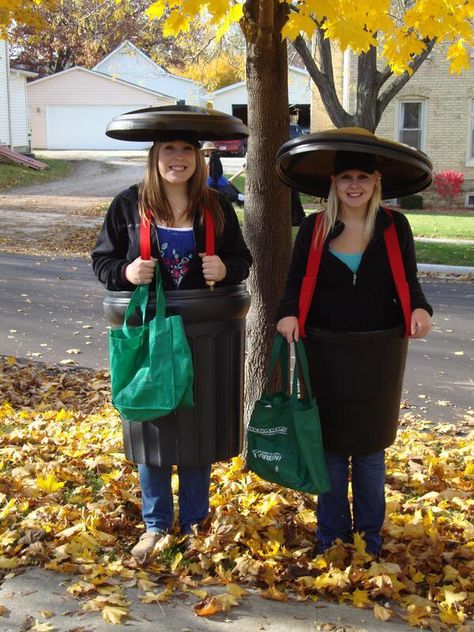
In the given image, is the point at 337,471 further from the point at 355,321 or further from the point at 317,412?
the point at 355,321

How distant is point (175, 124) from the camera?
10.3ft

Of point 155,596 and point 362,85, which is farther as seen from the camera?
point 362,85

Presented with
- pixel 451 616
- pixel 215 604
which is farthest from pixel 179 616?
pixel 451 616

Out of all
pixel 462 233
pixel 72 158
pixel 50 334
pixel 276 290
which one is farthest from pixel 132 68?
pixel 276 290

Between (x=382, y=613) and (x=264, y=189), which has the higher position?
(x=264, y=189)

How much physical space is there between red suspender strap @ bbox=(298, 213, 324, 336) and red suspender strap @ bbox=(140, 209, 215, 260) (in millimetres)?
392

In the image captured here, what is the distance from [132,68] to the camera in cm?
5159

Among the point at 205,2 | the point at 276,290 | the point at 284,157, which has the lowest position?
the point at 276,290

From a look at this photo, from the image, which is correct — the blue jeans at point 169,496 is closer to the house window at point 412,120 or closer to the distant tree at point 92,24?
the distant tree at point 92,24

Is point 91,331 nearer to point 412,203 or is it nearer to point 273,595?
point 273,595

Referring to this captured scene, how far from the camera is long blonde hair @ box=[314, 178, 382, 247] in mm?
3186

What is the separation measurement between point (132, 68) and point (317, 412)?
51549 millimetres

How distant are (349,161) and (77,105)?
45.7 m

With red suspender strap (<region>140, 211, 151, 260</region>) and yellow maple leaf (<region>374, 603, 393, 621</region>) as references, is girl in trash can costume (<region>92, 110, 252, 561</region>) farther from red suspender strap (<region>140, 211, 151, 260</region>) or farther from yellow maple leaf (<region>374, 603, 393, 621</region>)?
yellow maple leaf (<region>374, 603, 393, 621</region>)
